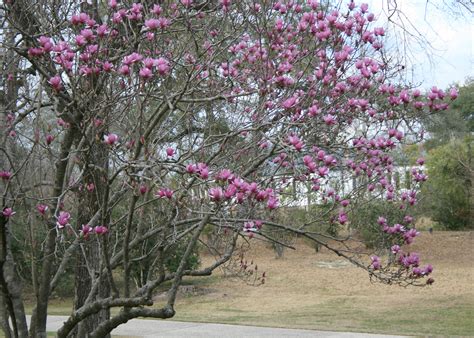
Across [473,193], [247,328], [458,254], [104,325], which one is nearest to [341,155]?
[104,325]

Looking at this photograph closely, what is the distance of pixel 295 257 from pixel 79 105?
20.0m

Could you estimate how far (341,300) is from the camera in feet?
46.9

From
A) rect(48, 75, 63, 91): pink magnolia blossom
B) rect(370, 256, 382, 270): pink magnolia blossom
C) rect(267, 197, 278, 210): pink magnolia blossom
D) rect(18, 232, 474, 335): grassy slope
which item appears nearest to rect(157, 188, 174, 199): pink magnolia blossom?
rect(267, 197, 278, 210): pink magnolia blossom

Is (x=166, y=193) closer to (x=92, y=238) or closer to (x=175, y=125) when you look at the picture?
(x=175, y=125)

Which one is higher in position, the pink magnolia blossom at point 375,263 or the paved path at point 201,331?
the pink magnolia blossom at point 375,263

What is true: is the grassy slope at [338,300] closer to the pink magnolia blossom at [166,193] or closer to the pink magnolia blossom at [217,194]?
the pink magnolia blossom at [166,193]

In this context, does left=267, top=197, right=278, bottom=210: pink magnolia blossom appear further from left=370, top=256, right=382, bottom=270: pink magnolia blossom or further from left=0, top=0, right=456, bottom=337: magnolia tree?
left=370, top=256, right=382, bottom=270: pink magnolia blossom

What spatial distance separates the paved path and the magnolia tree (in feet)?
15.1

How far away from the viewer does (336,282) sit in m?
17.4

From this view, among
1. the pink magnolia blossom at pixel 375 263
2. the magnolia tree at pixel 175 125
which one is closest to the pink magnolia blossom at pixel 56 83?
the magnolia tree at pixel 175 125

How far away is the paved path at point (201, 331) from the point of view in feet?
31.1

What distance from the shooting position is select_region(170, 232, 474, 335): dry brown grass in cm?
1092

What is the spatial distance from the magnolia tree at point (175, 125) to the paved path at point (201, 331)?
4617 mm

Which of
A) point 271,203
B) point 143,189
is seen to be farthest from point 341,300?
point 143,189
